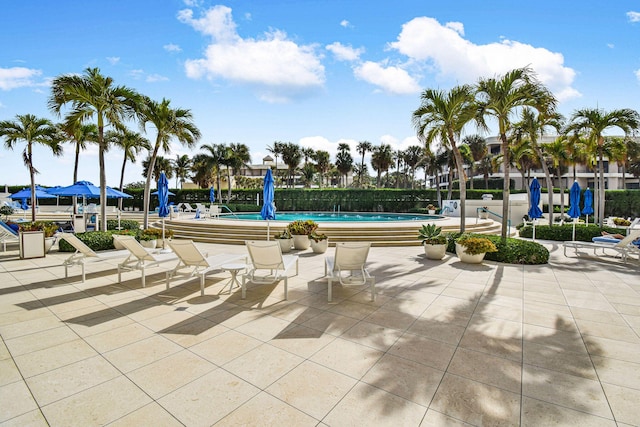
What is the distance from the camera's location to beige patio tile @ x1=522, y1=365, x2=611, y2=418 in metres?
2.65

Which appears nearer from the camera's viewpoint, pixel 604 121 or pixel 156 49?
pixel 156 49

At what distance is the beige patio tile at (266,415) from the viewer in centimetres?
242

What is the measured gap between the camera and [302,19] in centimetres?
976

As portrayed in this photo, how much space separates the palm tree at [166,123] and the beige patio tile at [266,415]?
11.6 m

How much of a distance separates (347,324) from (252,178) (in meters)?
69.7

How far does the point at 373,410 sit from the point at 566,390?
1.86 metres

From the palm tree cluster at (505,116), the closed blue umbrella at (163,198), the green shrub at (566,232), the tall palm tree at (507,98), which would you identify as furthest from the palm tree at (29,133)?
the green shrub at (566,232)

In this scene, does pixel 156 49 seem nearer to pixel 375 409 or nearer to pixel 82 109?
pixel 82 109

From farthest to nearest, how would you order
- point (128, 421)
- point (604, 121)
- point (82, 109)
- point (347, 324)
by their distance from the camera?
1. point (604, 121)
2. point (82, 109)
3. point (347, 324)
4. point (128, 421)

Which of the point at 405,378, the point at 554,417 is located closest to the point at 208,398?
the point at 405,378

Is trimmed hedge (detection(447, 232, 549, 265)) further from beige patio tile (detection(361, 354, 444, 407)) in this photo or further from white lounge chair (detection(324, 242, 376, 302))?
beige patio tile (detection(361, 354, 444, 407))

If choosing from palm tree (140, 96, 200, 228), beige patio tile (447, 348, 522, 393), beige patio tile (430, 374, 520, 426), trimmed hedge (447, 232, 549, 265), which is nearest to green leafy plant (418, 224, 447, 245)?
trimmed hedge (447, 232, 549, 265)

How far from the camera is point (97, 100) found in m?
10.4

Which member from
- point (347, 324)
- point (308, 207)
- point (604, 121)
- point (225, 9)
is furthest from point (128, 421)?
point (308, 207)
